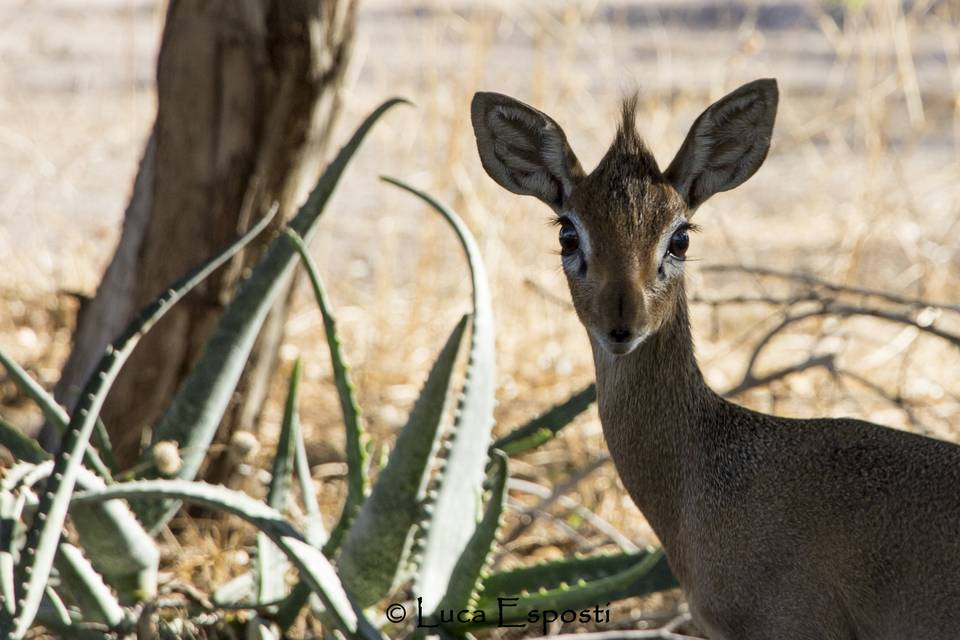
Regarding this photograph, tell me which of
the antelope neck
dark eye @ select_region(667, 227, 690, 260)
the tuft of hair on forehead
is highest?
the tuft of hair on forehead

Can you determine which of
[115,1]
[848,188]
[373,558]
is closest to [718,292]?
[848,188]

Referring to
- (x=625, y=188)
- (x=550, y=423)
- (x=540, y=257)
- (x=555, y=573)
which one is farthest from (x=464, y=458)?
(x=540, y=257)

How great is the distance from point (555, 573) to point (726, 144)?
1338mm

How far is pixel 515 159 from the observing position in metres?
3.16

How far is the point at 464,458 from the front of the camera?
3.59 metres

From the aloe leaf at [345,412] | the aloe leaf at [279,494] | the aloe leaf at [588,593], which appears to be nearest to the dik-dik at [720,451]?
the aloe leaf at [588,593]

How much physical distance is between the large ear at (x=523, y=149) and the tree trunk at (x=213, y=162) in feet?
4.31

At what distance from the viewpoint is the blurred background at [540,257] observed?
519cm

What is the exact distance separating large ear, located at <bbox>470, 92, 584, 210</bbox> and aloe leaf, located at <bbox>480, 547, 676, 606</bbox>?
1.07 meters

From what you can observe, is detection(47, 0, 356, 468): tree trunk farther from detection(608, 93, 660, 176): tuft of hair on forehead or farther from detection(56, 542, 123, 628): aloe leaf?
detection(608, 93, 660, 176): tuft of hair on forehead

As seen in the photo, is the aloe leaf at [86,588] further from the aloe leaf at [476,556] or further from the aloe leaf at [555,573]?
the aloe leaf at [555,573]

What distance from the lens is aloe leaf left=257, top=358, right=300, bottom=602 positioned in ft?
12.3

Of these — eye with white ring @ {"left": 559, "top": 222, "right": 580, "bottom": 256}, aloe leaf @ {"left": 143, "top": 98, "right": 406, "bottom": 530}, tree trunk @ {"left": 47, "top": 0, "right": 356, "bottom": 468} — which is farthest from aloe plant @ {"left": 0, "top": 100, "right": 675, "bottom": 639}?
tree trunk @ {"left": 47, "top": 0, "right": 356, "bottom": 468}

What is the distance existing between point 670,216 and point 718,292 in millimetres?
4781
